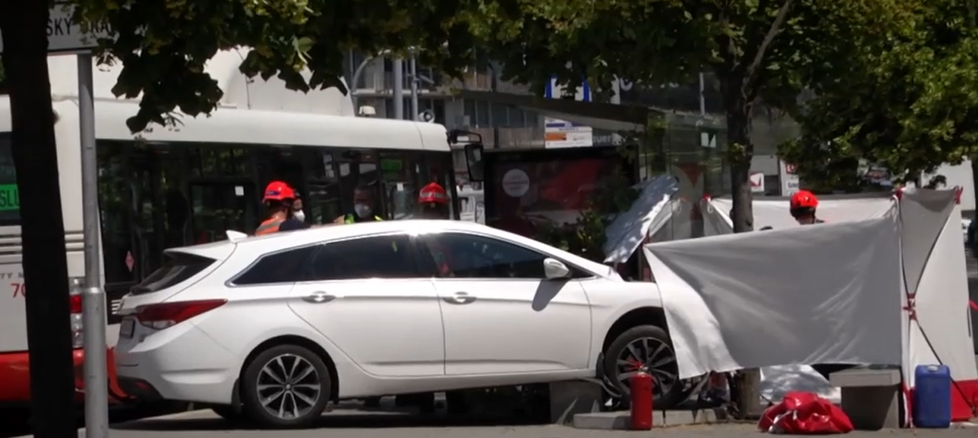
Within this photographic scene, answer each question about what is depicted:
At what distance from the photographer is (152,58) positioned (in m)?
6.72

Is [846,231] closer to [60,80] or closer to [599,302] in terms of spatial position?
[599,302]

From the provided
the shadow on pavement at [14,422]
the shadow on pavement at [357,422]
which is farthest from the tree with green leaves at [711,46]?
the shadow on pavement at [14,422]

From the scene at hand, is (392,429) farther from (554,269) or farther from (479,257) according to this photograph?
(554,269)

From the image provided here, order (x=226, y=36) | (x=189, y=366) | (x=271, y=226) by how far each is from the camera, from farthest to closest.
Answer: (x=271, y=226)
(x=189, y=366)
(x=226, y=36)

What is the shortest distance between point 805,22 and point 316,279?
4.26m

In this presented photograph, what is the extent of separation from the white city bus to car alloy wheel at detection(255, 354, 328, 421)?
2006 mm

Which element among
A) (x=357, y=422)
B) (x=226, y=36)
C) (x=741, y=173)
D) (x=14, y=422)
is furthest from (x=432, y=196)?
(x=226, y=36)

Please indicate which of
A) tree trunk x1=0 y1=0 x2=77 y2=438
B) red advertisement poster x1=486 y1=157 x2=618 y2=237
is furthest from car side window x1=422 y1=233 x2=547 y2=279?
tree trunk x1=0 y1=0 x2=77 y2=438

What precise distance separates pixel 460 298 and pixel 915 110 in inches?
307

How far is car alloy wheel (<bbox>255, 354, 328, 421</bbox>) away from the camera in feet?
38.7

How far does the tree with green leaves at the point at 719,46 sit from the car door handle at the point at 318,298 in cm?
221

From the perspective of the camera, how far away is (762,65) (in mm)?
12195

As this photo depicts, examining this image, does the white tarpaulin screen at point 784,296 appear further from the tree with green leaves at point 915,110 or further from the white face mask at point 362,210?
the white face mask at point 362,210

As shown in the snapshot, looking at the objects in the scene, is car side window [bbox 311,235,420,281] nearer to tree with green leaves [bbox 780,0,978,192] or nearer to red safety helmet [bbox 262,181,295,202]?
red safety helmet [bbox 262,181,295,202]
